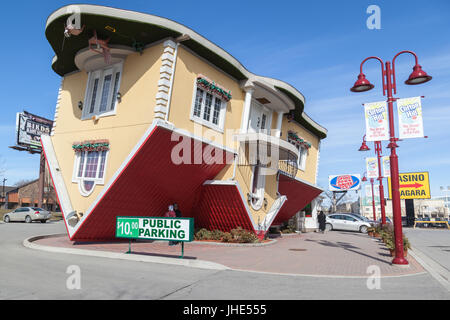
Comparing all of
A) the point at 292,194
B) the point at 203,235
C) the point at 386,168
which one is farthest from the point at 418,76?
the point at 292,194

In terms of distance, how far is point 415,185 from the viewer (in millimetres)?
42281

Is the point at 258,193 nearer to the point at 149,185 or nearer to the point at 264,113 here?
the point at 264,113

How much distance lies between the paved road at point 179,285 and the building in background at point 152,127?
13.9 feet

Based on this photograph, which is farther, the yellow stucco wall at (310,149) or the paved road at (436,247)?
the yellow stucco wall at (310,149)

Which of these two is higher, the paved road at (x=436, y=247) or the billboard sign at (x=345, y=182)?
the billboard sign at (x=345, y=182)

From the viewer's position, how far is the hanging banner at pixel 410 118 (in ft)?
31.6

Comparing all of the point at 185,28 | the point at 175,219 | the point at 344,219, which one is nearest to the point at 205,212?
the point at 175,219

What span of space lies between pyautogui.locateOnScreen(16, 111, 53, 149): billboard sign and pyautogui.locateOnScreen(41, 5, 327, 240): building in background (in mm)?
21383

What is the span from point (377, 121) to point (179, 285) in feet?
25.8

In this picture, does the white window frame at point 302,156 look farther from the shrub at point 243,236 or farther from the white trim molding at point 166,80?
the white trim molding at point 166,80

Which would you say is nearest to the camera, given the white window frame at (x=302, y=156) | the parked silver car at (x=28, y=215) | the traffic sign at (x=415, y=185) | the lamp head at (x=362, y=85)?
the lamp head at (x=362, y=85)

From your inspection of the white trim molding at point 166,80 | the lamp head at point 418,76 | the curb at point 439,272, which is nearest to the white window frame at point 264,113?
the white trim molding at point 166,80

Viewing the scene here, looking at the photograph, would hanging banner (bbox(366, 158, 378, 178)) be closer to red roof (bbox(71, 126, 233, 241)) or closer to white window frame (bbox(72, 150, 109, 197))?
red roof (bbox(71, 126, 233, 241))

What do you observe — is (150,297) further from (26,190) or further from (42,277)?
(26,190)
